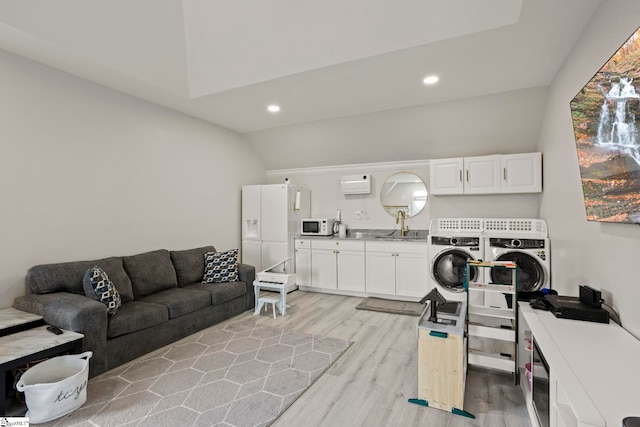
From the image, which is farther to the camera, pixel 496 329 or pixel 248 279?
→ pixel 248 279

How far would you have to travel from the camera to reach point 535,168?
4.06m

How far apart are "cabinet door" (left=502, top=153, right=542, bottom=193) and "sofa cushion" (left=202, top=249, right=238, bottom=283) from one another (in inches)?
149

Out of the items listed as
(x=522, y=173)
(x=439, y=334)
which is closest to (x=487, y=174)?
(x=522, y=173)

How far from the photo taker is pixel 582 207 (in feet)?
8.45

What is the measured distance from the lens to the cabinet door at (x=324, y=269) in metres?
5.21

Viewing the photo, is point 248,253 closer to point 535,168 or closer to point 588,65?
point 535,168

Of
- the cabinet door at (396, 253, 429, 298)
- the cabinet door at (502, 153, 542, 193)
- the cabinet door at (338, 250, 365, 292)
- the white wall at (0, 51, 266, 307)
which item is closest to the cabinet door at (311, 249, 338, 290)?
the cabinet door at (338, 250, 365, 292)

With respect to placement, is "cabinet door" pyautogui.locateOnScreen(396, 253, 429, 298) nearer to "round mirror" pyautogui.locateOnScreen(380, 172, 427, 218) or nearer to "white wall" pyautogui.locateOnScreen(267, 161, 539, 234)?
"white wall" pyautogui.locateOnScreen(267, 161, 539, 234)

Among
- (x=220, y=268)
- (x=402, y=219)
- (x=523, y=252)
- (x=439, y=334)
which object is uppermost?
(x=402, y=219)

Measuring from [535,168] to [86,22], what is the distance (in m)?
5.01

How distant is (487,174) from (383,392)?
10.7 ft

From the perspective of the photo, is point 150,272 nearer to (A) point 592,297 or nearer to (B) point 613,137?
(A) point 592,297

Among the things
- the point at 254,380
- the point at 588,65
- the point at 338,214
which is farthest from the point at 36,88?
the point at 588,65

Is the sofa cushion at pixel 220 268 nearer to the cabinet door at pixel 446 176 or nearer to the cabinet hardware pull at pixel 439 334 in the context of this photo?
the cabinet hardware pull at pixel 439 334
